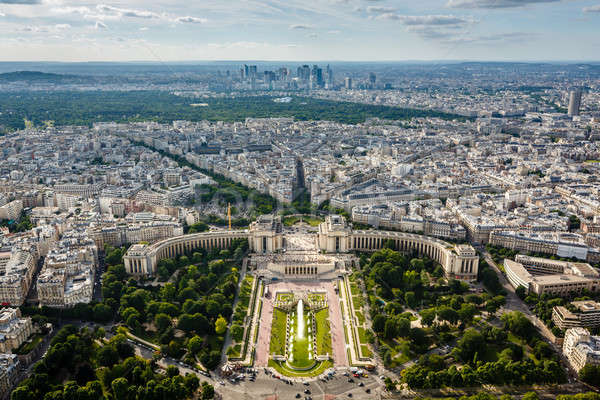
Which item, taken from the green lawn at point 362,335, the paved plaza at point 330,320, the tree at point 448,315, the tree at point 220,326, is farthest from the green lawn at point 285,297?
the tree at point 448,315

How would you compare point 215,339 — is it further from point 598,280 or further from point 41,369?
point 598,280

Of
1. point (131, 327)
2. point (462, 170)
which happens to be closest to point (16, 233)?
point (131, 327)

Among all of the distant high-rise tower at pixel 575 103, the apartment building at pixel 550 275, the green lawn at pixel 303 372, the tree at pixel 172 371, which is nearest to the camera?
the tree at pixel 172 371

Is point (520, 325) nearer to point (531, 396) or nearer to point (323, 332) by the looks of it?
point (531, 396)

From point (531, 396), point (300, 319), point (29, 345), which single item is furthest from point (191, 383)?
point (531, 396)

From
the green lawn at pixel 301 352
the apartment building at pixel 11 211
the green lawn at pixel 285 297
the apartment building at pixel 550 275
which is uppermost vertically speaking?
the apartment building at pixel 11 211

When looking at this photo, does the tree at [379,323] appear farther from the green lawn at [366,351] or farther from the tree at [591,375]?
the tree at [591,375]

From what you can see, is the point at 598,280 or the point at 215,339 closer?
the point at 215,339

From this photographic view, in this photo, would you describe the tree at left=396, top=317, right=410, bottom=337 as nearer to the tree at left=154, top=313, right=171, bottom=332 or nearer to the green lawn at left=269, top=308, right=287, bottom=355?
the green lawn at left=269, top=308, right=287, bottom=355
